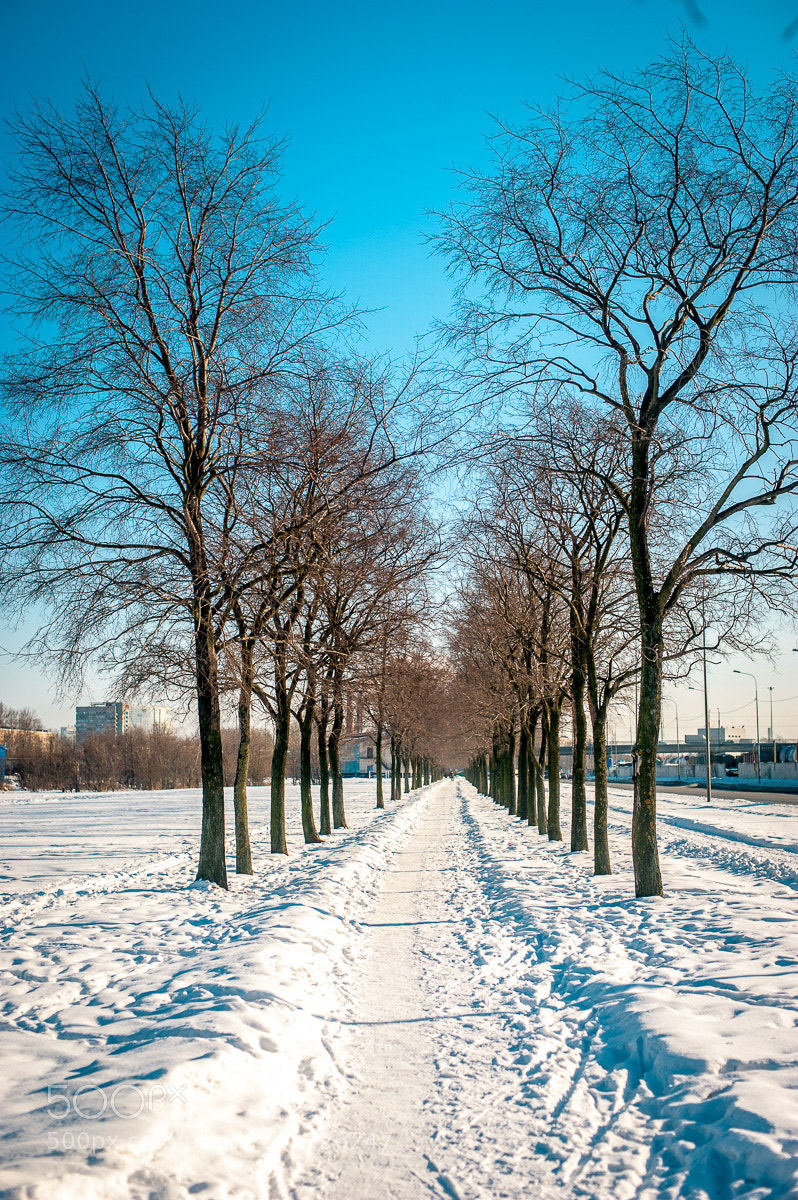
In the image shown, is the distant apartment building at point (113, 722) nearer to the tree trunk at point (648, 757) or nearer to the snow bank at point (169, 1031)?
the snow bank at point (169, 1031)

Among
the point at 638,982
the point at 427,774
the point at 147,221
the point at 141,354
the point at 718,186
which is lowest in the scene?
the point at 427,774

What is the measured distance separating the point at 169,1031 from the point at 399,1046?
5.51 ft

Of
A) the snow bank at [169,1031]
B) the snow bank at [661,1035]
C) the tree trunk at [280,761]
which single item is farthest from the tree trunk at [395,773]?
the snow bank at [661,1035]

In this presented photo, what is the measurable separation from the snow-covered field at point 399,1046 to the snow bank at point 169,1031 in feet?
0.07

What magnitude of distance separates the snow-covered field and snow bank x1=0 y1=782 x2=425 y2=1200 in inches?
0.8

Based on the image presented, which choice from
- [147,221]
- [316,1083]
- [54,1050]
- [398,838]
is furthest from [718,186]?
[398,838]

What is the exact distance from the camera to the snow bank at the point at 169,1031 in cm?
343

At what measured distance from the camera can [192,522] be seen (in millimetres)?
10500

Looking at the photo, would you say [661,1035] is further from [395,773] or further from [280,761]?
[395,773]

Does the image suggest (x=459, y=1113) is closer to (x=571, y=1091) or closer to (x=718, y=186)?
(x=571, y=1091)

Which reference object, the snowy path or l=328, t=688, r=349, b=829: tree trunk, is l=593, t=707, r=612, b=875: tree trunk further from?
l=328, t=688, r=349, b=829: tree trunk

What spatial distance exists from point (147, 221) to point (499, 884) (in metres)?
12.0

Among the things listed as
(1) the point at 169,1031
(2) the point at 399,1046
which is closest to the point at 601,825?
(2) the point at 399,1046

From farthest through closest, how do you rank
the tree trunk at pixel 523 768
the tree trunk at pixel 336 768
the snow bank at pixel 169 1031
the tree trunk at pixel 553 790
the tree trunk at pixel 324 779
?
the tree trunk at pixel 523 768
the tree trunk at pixel 336 768
the tree trunk at pixel 324 779
the tree trunk at pixel 553 790
the snow bank at pixel 169 1031
